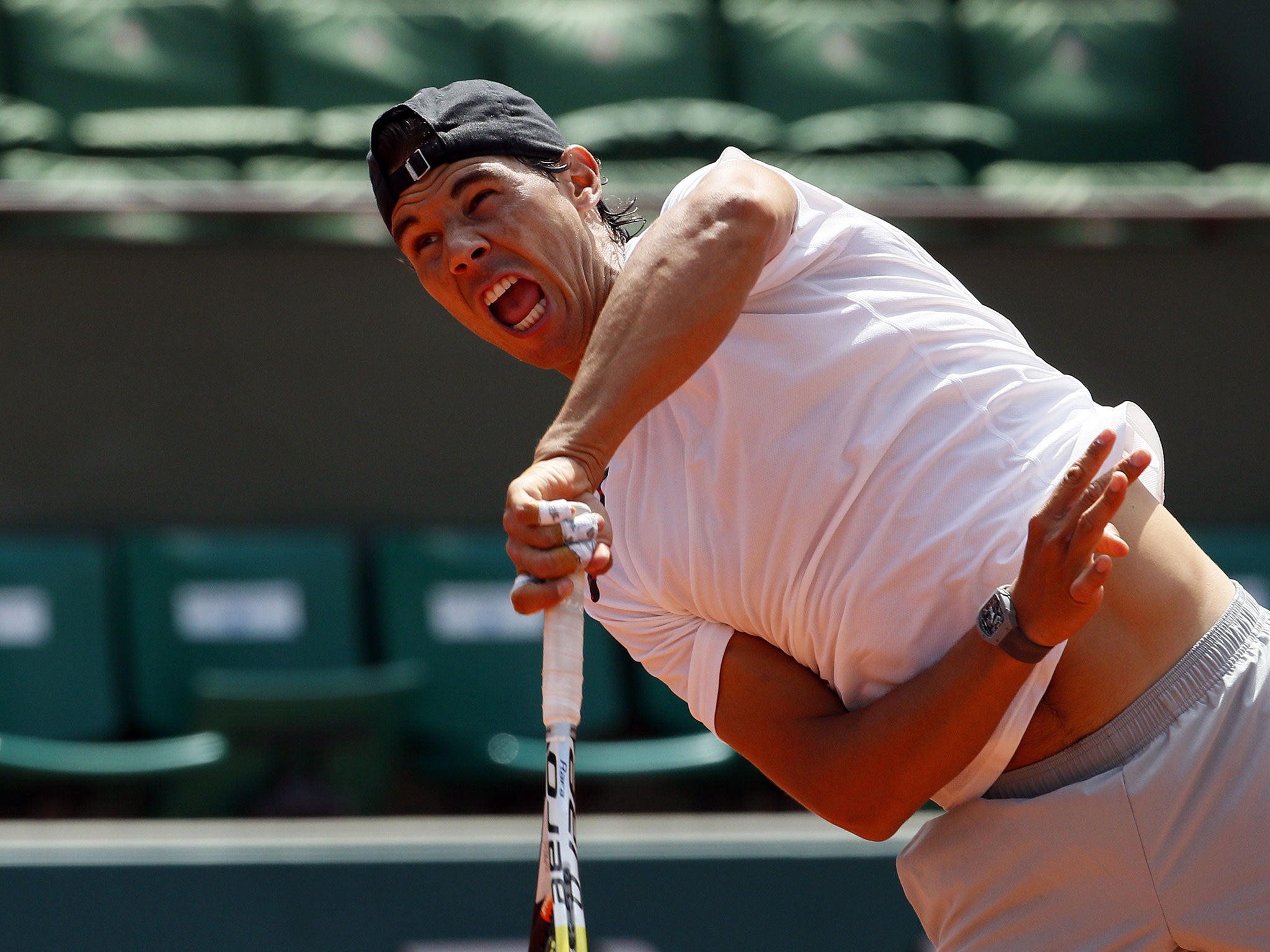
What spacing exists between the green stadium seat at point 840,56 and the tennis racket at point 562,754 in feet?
13.7

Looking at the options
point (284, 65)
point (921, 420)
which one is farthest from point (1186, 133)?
point (921, 420)

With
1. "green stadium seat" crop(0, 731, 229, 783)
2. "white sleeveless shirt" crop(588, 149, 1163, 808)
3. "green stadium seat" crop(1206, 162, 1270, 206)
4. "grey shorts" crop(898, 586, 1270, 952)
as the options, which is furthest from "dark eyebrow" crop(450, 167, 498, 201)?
"green stadium seat" crop(1206, 162, 1270, 206)

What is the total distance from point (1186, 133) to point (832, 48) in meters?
1.36

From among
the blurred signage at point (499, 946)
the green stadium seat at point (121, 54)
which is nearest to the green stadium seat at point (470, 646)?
the blurred signage at point (499, 946)

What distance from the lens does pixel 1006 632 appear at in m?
1.28

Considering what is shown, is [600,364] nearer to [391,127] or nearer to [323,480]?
[391,127]

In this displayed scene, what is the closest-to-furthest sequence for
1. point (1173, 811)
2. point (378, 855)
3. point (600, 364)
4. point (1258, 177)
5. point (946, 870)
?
point (600, 364), point (1173, 811), point (946, 870), point (378, 855), point (1258, 177)

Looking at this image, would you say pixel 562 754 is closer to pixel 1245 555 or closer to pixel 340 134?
pixel 1245 555

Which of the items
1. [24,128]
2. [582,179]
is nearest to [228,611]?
[24,128]

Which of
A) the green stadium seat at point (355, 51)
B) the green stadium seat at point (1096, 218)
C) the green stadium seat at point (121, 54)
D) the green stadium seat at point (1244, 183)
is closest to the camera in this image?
the green stadium seat at point (1096, 218)

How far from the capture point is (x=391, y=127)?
5.02ft

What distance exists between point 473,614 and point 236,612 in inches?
25.7

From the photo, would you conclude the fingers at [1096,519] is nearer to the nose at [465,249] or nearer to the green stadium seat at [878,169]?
the nose at [465,249]

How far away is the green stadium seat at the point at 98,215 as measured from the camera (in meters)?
4.14
